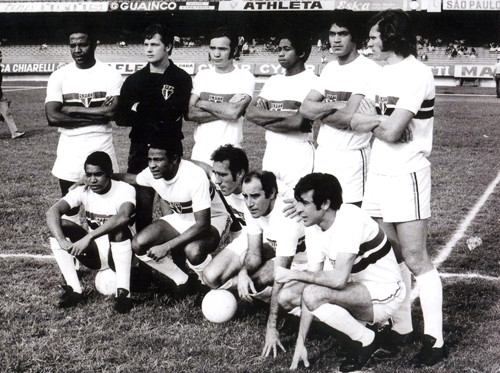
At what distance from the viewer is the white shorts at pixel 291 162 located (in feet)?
17.3

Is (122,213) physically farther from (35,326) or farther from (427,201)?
(427,201)

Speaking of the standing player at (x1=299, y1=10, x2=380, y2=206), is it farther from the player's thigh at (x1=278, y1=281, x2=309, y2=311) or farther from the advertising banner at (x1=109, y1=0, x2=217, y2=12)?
the advertising banner at (x1=109, y1=0, x2=217, y2=12)

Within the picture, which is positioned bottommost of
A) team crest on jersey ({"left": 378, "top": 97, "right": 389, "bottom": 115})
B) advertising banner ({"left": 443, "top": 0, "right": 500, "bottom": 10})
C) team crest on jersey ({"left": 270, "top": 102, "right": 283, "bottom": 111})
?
team crest on jersey ({"left": 270, "top": 102, "right": 283, "bottom": 111})

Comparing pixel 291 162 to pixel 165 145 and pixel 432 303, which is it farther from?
pixel 432 303

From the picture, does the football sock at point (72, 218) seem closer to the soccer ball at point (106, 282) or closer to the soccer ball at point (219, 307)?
the soccer ball at point (106, 282)

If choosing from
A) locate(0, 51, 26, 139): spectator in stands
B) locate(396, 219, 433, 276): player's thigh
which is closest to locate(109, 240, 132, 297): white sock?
locate(396, 219, 433, 276): player's thigh

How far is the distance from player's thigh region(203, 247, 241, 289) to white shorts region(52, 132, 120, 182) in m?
1.55

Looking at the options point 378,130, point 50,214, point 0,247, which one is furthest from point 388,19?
point 0,247

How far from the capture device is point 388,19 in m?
3.95

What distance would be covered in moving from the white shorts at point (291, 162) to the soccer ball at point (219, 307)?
1.08m

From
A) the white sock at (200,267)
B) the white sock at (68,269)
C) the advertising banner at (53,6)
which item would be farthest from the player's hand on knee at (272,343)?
the advertising banner at (53,6)

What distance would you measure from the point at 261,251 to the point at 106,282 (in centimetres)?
143

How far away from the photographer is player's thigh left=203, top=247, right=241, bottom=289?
503 centimetres

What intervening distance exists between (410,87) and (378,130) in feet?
1.14
